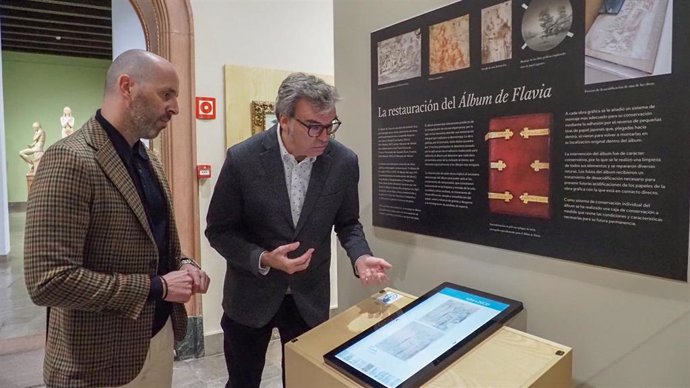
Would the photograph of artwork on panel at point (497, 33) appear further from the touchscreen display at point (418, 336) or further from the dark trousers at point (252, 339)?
the dark trousers at point (252, 339)

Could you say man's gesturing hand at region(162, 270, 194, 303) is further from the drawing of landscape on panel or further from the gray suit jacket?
the drawing of landscape on panel

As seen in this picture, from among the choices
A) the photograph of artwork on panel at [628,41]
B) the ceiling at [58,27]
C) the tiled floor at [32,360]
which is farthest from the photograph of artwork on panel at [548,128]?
the ceiling at [58,27]

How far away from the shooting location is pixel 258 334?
169cm

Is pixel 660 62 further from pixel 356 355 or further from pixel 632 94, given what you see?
pixel 356 355

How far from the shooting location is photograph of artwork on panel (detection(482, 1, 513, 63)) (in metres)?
1.40

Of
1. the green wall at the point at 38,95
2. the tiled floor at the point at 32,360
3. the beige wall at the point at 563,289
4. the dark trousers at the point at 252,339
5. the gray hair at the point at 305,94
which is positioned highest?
the green wall at the point at 38,95

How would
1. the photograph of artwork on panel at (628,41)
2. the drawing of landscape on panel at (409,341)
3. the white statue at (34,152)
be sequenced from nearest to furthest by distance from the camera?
the photograph of artwork on panel at (628,41), the drawing of landscape on panel at (409,341), the white statue at (34,152)

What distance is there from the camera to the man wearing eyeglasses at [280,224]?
1.56 metres

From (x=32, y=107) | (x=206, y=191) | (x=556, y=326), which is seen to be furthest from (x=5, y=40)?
(x=556, y=326)

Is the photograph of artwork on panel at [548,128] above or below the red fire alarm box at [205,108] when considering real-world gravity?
below

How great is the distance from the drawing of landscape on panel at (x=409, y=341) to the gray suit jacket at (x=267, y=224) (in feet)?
1.36

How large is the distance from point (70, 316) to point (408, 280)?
45.6 inches

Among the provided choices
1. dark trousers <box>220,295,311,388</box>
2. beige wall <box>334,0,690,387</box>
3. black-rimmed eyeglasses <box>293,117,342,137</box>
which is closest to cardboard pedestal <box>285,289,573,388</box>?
beige wall <box>334,0,690,387</box>

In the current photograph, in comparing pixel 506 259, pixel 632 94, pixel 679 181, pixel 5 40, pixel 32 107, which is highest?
pixel 5 40
